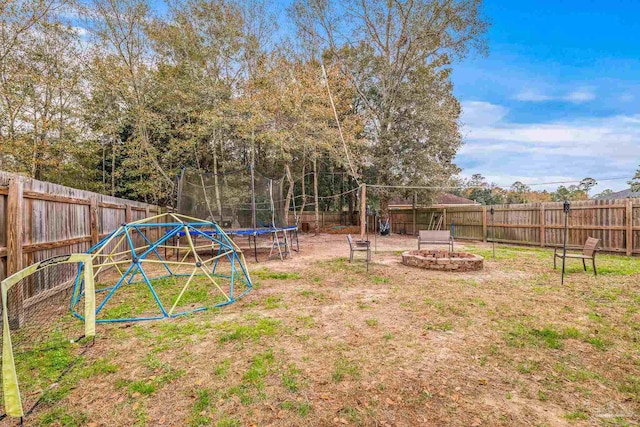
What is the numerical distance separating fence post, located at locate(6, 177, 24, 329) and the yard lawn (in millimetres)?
802

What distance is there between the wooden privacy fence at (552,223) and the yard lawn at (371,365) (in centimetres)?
530

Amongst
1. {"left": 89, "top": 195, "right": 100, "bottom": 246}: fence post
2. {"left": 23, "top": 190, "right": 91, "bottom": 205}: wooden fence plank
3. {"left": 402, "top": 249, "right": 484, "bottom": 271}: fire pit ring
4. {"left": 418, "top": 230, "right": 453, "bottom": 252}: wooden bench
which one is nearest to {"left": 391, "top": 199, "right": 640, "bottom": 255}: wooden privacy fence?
{"left": 418, "top": 230, "right": 453, "bottom": 252}: wooden bench

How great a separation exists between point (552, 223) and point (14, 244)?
12.9 meters

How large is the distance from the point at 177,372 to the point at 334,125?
1434cm

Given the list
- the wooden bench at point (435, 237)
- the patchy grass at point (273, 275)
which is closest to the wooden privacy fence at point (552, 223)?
the wooden bench at point (435, 237)

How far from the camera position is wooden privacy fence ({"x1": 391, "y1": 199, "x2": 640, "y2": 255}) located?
8.35 metres

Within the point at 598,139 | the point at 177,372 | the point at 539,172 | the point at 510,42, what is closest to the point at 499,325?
the point at 177,372

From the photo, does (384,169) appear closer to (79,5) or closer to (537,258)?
(537,258)

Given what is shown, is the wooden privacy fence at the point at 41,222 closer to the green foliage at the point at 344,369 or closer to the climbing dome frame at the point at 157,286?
the climbing dome frame at the point at 157,286

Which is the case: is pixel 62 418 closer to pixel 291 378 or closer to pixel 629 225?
pixel 291 378

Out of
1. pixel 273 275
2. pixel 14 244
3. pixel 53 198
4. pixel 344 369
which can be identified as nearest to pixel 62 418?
pixel 344 369

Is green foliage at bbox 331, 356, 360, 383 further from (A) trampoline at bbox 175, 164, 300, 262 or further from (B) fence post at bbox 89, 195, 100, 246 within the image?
(A) trampoline at bbox 175, 164, 300, 262

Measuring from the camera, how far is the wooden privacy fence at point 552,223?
8352 millimetres

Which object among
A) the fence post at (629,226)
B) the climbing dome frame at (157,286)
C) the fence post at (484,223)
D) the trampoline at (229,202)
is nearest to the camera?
the climbing dome frame at (157,286)
